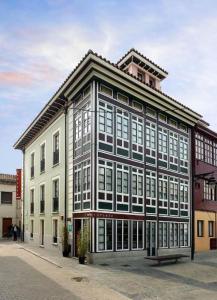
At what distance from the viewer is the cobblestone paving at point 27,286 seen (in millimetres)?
12336

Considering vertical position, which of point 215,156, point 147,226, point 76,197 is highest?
point 215,156

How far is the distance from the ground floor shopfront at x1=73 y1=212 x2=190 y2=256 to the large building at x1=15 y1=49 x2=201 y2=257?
0.17 ft

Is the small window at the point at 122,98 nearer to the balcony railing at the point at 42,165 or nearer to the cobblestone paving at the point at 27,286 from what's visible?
the balcony railing at the point at 42,165

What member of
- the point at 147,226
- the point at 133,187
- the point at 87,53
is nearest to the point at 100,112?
the point at 87,53

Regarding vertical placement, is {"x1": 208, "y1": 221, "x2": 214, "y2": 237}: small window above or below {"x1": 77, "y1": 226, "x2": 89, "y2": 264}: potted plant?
below

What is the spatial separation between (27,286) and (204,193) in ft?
72.0

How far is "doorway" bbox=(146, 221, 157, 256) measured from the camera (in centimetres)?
2508

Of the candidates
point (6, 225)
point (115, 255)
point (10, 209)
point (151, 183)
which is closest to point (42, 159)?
point (151, 183)

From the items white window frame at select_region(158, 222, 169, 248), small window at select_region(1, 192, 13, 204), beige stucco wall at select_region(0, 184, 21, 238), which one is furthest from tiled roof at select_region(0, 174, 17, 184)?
white window frame at select_region(158, 222, 169, 248)

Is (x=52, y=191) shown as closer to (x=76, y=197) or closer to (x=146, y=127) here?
(x=76, y=197)

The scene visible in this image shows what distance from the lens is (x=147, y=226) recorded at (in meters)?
25.3

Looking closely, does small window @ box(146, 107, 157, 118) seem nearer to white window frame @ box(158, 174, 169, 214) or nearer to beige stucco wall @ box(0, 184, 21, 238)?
white window frame @ box(158, 174, 169, 214)

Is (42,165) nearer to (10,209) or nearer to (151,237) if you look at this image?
(151,237)

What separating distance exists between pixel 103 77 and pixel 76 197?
7.05 metres
